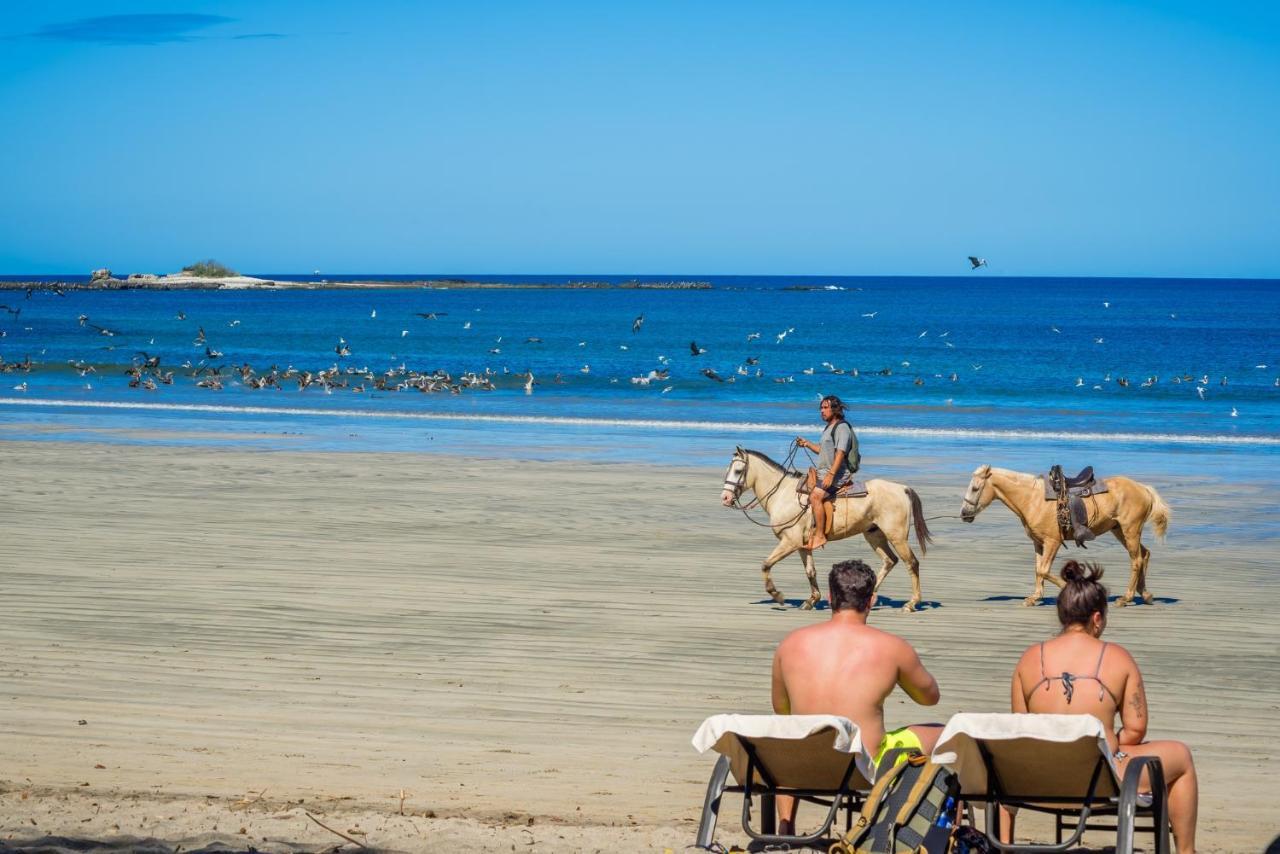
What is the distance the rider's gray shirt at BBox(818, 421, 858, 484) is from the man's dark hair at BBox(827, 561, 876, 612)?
742 cm

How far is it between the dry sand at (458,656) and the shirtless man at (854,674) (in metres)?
1.59

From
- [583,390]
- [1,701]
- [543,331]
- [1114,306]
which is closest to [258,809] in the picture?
[1,701]

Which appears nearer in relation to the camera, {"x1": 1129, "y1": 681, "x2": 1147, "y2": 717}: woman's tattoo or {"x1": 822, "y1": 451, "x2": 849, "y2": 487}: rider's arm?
{"x1": 1129, "y1": 681, "x2": 1147, "y2": 717}: woman's tattoo

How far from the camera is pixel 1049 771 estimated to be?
5.60m

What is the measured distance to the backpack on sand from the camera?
543 centimetres

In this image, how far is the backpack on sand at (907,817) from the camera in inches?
214

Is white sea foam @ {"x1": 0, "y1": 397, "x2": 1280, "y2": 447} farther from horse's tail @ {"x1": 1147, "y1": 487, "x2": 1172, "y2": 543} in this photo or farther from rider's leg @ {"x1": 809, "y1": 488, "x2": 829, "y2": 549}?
rider's leg @ {"x1": 809, "y1": 488, "x2": 829, "y2": 549}

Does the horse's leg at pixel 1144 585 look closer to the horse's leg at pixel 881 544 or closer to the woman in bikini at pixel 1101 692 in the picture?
the horse's leg at pixel 881 544

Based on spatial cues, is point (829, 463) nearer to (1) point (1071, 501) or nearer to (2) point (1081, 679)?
(1) point (1071, 501)

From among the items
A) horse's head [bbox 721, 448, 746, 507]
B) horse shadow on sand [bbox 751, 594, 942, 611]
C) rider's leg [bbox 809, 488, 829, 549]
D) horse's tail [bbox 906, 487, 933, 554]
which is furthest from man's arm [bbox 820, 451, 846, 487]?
horse shadow on sand [bbox 751, 594, 942, 611]

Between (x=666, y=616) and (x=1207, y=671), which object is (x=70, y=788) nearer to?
(x=666, y=616)

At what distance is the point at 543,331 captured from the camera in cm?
10088

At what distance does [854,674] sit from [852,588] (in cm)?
37

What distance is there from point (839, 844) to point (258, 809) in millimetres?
3557
